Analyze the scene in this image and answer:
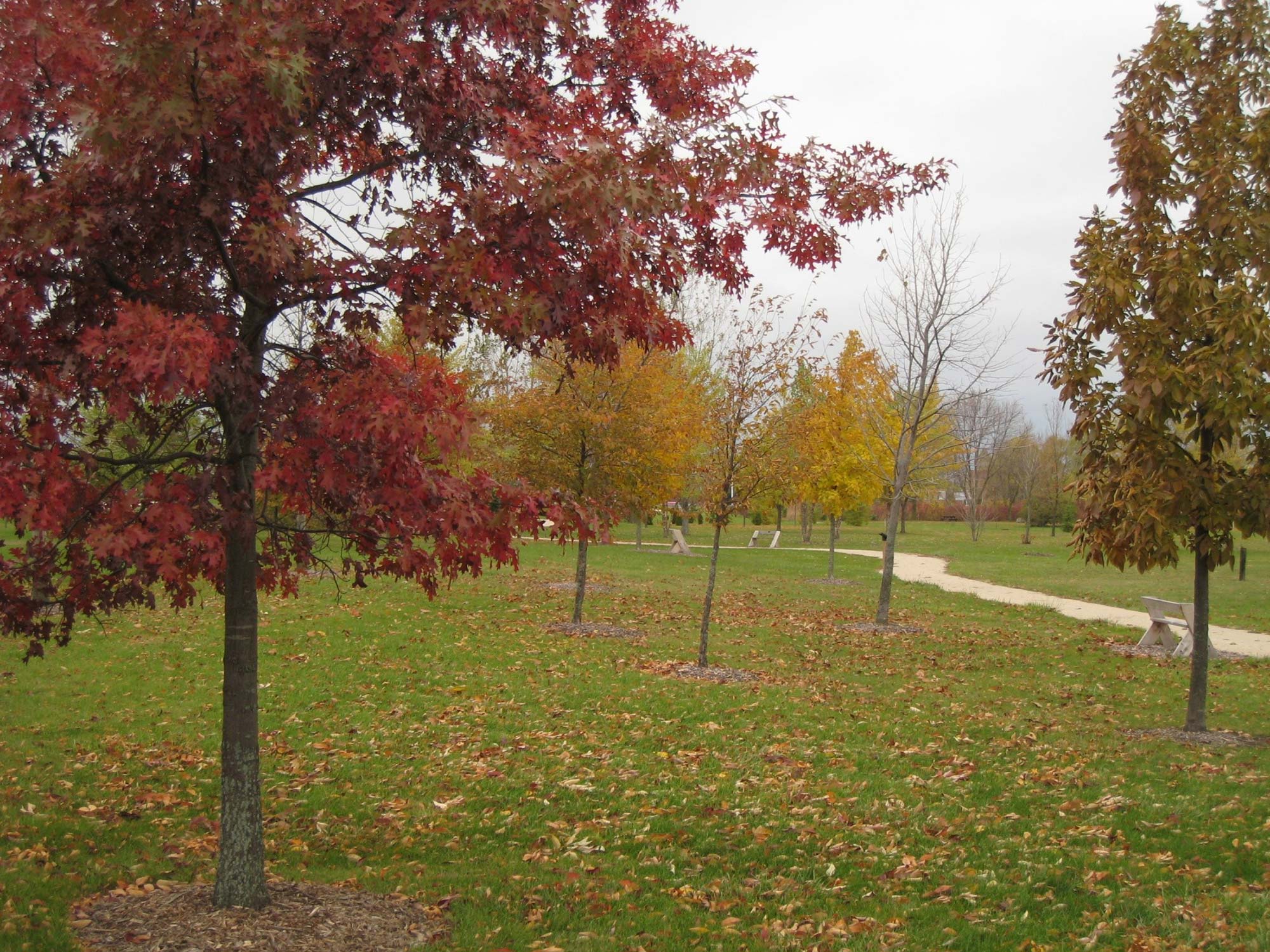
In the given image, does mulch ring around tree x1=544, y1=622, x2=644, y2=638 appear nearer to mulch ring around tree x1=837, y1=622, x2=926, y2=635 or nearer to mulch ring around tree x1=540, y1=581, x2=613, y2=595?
mulch ring around tree x1=837, y1=622, x2=926, y2=635

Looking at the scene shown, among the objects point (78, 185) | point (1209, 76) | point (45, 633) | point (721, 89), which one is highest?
point (1209, 76)

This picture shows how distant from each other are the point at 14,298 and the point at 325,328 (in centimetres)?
127

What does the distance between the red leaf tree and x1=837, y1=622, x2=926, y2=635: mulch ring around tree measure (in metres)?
11.8

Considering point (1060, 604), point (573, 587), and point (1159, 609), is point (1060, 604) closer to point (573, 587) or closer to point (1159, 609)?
point (1159, 609)

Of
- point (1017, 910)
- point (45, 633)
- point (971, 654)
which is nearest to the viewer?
point (45, 633)

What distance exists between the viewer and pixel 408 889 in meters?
5.02

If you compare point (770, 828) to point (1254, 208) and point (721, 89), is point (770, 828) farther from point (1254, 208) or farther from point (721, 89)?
point (1254, 208)

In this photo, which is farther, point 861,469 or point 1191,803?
point 861,469

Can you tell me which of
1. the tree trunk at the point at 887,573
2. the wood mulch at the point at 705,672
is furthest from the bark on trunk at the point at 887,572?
the wood mulch at the point at 705,672

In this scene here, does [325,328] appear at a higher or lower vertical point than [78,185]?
lower

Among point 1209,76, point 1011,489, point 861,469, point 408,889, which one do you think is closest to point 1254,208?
point 1209,76

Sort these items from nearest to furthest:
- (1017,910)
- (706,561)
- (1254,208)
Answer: (1017,910) → (1254,208) → (706,561)

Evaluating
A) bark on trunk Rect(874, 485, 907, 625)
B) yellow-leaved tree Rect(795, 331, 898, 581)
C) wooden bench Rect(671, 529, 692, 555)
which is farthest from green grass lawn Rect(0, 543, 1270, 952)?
wooden bench Rect(671, 529, 692, 555)

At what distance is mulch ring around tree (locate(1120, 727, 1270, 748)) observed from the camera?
8711mm
